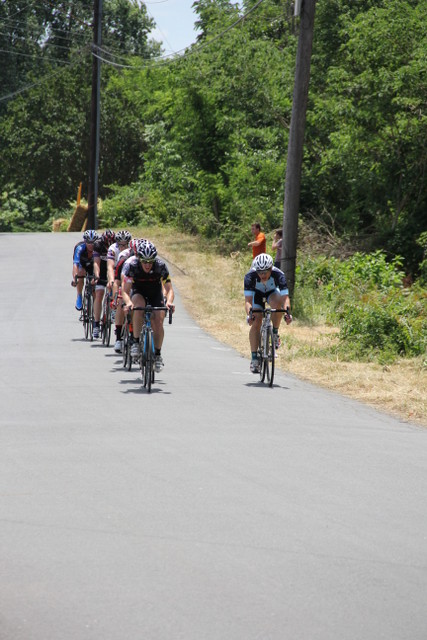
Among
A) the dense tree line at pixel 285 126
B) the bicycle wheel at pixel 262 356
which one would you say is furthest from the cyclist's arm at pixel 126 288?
the dense tree line at pixel 285 126

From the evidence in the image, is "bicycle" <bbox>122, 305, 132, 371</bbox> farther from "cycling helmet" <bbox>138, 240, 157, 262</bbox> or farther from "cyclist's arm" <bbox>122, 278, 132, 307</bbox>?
"cycling helmet" <bbox>138, 240, 157, 262</bbox>

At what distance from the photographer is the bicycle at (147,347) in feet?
41.0

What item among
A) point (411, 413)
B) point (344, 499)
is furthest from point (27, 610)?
point (411, 413)

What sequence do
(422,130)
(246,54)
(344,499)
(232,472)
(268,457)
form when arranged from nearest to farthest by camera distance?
1. (344,499)
2. (232,472)
3. (268,457)
4. (422,130)
5. (246,54)

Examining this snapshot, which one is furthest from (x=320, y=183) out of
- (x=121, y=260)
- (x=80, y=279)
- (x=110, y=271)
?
(x=121, y=260)

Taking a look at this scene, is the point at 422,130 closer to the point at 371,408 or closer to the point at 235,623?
the point at 371,408

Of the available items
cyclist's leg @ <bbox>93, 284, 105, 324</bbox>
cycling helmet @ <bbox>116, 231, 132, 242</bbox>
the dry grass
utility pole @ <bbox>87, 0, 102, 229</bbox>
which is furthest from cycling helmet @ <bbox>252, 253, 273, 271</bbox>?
utility pole @ <bbox>87, 0, 102, 229</bbox>

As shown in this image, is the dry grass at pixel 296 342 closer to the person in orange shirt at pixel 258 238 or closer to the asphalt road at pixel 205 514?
the asphalt road at pixel 205 514

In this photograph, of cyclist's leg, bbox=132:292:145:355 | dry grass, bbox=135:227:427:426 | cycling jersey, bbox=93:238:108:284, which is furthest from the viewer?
cycling jersey, bbox=93:238:108:284

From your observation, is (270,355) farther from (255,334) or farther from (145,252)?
(145,252)

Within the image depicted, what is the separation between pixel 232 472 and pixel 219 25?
106ft

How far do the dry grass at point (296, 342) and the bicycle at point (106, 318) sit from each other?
2.37 m

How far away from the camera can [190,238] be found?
1486 inches

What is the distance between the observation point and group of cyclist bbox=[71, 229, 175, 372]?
12.8 meters
